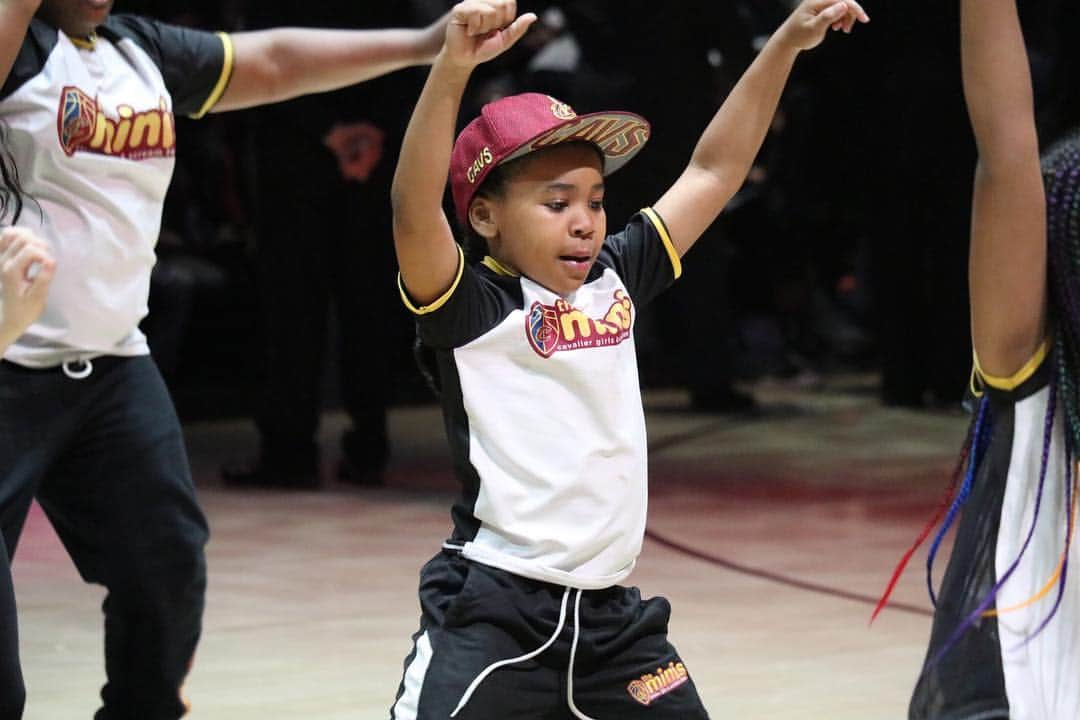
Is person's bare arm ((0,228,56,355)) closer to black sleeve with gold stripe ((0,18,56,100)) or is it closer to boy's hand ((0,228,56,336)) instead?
boy's hand ((0,228,56,336))

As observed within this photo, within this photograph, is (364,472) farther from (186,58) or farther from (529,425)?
(529,425)

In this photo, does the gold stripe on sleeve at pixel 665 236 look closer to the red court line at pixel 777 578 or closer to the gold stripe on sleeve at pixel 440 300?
the gold stripe on sleeve at pixel 440 300

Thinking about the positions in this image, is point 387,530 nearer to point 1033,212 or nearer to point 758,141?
point 758,141

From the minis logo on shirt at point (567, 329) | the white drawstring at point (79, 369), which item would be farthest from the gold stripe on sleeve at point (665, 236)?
the white drawstring at point (79, 369)

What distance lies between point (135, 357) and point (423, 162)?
34.1 inches

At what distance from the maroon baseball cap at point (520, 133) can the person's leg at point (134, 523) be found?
0.71 meters

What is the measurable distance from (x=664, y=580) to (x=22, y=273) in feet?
9.76

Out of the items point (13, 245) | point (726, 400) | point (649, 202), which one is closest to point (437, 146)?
point (13, 245)

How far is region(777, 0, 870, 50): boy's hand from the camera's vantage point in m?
2.69

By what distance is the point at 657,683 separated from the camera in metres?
2.58

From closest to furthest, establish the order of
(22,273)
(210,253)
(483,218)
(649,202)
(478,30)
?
(22,273) → (478,30) → (483,218) → (649,202) → (210,253)

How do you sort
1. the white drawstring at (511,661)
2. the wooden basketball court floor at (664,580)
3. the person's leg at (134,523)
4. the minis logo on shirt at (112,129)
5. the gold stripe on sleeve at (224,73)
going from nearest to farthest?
1. the white drawstring at (511,661)
2. the minis logo on shirt at (112,129)
3. the person's leg at (134,523)
4. the gold stripe on sleeve at (224,73)
5. the wooden basketball court floor at (664,580)

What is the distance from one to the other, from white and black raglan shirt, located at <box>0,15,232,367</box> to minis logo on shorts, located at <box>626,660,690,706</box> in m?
1.07

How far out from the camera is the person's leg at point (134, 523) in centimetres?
301
